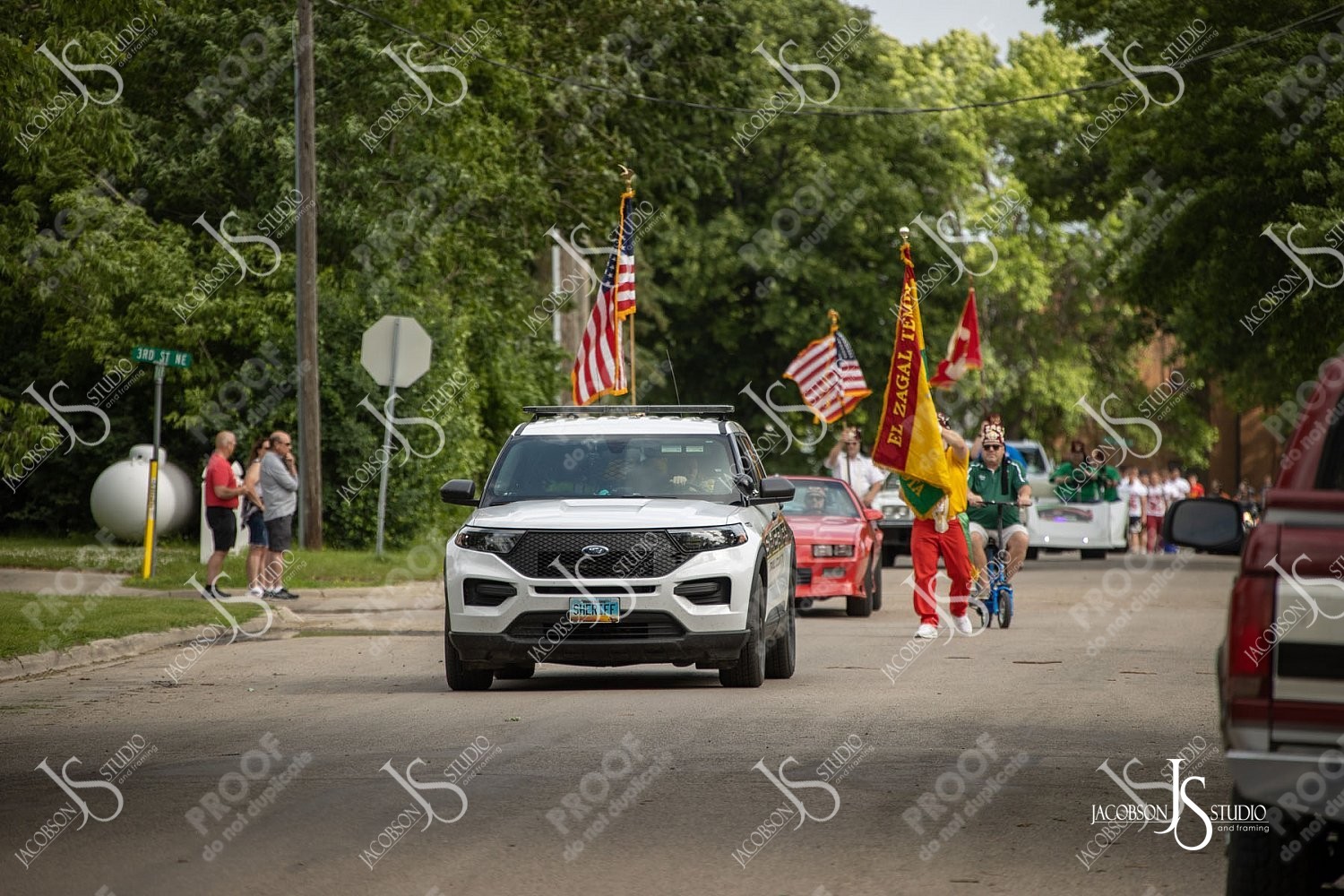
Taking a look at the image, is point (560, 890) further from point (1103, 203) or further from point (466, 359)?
point (1103, 203)

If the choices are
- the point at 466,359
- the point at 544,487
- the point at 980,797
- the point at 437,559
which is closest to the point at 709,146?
the point at 466,359

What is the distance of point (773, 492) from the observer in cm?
1442

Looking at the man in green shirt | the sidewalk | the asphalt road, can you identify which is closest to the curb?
the sidewalk

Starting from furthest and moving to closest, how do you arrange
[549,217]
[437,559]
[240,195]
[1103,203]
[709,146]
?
[709,146] < [1103,203] < [549,217] < [240,195] < [437,559]

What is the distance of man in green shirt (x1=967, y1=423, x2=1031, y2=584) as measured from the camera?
20109 millimetres

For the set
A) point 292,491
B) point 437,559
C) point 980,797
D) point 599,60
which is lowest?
point 437,559

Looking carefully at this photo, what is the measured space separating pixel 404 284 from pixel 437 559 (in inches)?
197

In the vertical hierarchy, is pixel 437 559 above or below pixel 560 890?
below

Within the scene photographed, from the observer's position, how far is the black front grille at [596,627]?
43.9 ft

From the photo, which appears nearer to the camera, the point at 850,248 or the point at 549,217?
the point at 549,217

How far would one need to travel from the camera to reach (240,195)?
110 feet
